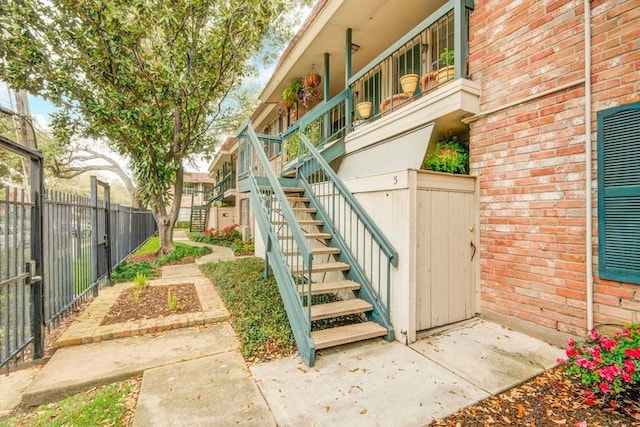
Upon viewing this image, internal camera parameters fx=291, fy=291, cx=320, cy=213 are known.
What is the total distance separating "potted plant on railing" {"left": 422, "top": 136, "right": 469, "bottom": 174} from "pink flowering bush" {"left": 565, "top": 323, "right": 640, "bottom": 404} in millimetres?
2377

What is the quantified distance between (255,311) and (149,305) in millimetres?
1774

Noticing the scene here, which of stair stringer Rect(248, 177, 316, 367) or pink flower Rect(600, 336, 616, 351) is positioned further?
stair stringer Rect(248, 177, 316, 367)

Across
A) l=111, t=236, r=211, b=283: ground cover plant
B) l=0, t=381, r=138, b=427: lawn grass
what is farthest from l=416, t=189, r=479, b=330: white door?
l=111, t=236, r=211, b=283: ground cover plant

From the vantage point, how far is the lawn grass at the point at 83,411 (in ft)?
6.89

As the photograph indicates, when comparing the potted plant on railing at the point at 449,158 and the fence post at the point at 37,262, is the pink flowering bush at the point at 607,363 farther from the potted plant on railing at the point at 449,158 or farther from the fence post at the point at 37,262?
the fence post at the point at 37,262

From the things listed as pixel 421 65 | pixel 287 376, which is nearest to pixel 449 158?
pixel 421 65

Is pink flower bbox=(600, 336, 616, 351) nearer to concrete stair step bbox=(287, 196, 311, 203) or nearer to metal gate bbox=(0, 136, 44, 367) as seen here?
concrete stair step bbox=(287, 196, 311, 203)

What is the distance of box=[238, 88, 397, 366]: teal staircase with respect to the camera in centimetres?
313

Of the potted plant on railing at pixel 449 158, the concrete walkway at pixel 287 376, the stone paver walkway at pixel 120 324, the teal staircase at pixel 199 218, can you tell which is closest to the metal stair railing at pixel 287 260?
the concrete walkway at pixel 287 376

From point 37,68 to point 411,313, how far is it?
32.3ft

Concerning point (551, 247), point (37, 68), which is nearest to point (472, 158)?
point (551, 247)

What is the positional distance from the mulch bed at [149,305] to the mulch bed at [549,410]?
12.1 ft

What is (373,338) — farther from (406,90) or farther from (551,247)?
(406,90)

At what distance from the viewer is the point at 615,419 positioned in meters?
2.03
